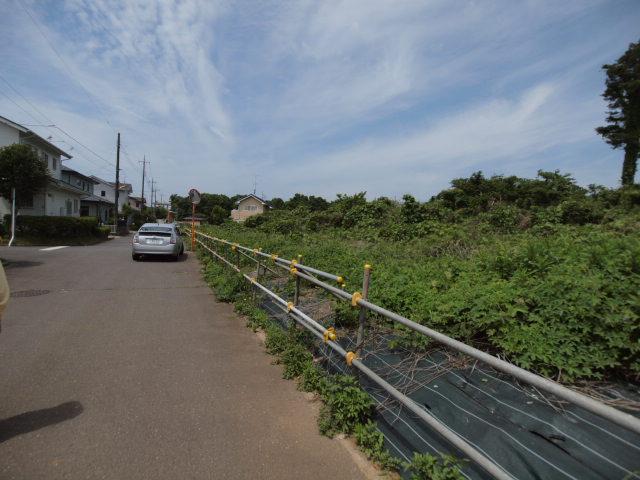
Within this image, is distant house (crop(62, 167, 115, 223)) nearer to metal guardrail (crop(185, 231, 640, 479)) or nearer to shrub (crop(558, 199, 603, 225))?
shrub (crop(558, 199, 603, 225))

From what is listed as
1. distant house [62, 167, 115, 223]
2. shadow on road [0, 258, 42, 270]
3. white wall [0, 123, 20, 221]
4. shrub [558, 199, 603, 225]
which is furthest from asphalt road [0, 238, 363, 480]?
distant house [62, 167, 115, 223]

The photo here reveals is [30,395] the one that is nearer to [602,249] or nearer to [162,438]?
[162,438]

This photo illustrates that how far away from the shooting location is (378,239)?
1401 centimetres

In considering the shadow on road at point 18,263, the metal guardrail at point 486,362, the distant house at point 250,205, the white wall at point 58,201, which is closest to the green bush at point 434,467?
the metal guardrail at point 486,362

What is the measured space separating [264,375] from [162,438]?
1.38 metres

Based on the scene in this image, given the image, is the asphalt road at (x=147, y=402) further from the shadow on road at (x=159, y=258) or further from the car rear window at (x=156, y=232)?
the shadow on road at (x=159, y=258)

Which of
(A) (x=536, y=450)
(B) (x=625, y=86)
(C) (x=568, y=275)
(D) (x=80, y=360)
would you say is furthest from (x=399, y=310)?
(B) (x=625, y=86)

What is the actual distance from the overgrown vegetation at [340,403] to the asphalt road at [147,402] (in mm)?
142

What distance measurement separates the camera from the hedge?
718 inches

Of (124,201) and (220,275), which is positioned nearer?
(220,275)

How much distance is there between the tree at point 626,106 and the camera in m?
23.4

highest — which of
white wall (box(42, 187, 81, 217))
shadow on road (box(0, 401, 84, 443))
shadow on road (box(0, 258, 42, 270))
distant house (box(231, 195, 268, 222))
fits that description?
distant house (box(231, 195, 268, 222))

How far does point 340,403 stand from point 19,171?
64.9 ft

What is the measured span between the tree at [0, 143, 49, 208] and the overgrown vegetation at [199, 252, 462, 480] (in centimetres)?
1726
